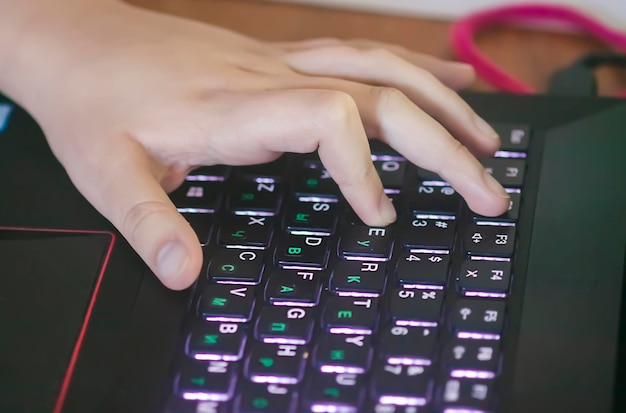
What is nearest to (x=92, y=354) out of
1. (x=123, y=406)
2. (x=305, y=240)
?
(x=123, y=406)

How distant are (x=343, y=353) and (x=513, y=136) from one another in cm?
21

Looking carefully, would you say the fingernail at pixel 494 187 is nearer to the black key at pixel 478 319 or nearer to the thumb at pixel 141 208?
the black key at pixel 478 319

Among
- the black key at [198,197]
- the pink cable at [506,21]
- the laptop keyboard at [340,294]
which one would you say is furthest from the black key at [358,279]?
the pink cable at [506,21]

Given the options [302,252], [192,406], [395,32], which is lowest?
[192,406]

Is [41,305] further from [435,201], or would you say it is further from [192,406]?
[435,201]

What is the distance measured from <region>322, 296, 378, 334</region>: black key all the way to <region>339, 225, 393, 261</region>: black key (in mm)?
33

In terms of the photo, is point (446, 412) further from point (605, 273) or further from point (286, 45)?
point (286, 45)

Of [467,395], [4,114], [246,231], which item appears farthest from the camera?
[4,114]

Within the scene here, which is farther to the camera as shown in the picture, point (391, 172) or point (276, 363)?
point (391, 172)

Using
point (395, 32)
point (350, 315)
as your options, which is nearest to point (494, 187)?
point (350, 315)

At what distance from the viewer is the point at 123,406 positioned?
17.1 inches

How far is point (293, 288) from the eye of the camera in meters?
0.48

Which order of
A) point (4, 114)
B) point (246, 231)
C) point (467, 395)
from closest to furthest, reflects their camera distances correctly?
point (467, 395) → point (246, 231) → point (4, 114)

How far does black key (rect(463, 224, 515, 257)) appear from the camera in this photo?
48 centimetres
